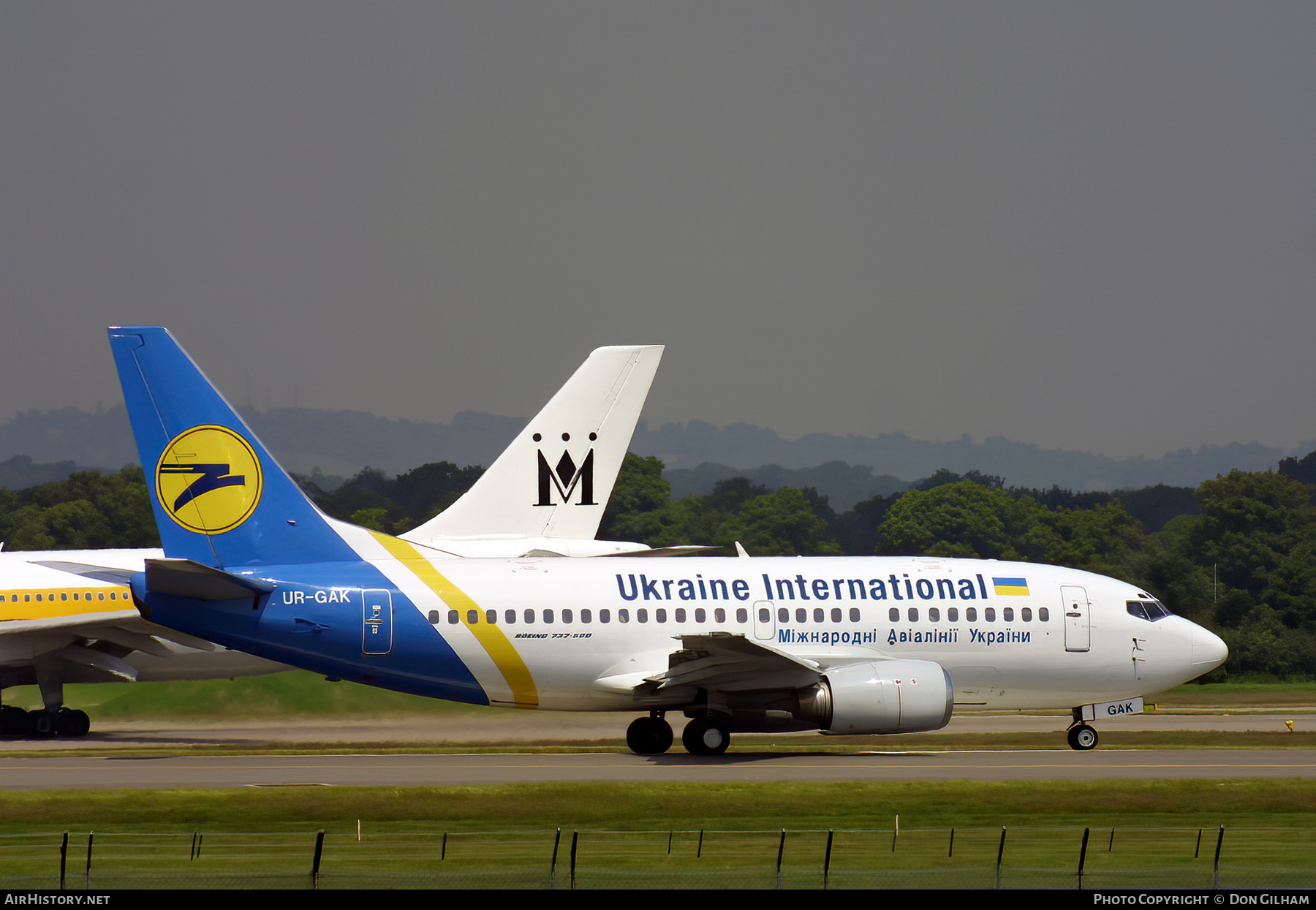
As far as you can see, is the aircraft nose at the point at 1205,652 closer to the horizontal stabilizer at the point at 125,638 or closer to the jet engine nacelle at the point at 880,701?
the jet engine nacelle at the point at 880,701

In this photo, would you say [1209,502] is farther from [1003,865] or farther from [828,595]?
[1003,865]

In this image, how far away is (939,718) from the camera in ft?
97.7

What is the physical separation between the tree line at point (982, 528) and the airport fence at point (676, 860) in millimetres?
54365

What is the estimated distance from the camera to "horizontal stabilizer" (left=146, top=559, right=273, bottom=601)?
1131 inches

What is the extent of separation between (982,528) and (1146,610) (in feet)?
331

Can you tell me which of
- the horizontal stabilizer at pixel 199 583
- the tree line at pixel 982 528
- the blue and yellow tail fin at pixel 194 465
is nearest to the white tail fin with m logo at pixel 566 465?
the blue and yellow tail fin at pixel 194 465

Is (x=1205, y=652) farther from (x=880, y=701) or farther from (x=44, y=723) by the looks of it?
(x=44, y=723)

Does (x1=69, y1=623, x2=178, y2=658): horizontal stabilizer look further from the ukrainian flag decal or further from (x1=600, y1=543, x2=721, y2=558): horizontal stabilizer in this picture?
the ukrainian flag decal

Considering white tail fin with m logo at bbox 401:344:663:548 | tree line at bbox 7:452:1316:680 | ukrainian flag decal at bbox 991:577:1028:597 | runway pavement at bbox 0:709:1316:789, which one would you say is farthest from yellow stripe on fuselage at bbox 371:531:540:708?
tree line at bbox 7:452:1316:680

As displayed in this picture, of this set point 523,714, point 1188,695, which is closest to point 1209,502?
point 1188,695

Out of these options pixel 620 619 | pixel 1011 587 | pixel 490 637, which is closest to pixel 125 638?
pixel 490 637

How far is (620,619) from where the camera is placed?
3128 cm

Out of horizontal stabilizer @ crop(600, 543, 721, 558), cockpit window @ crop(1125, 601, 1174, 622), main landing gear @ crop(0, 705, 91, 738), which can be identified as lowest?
main landing gear @ crop(0, 705, 91, 738)

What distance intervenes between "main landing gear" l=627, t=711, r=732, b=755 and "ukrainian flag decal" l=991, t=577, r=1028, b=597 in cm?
708
